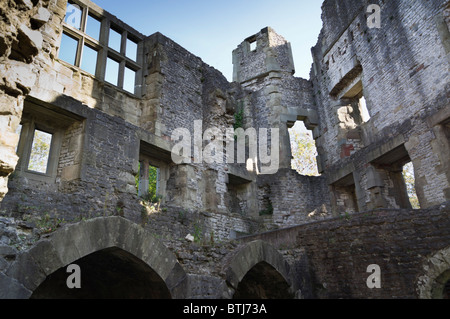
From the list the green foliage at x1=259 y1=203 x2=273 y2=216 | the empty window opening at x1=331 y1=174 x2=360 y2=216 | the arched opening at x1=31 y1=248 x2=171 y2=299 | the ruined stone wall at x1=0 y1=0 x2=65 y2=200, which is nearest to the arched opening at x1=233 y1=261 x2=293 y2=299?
the arched opening at x1=31 y1=248 x2=171 y2=299

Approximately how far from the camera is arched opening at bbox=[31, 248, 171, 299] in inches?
190

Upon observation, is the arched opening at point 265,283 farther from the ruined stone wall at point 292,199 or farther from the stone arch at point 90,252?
the ruined stone wall at point 292,199

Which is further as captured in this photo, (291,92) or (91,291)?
(291,92)

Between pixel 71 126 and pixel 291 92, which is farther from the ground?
pixel 291 92

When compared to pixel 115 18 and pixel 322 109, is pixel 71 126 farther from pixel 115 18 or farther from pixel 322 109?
pixel 322 109

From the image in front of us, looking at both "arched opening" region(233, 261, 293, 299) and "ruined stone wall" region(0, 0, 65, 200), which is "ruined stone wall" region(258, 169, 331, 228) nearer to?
"arched opening" region(233, 261, 293, 299)

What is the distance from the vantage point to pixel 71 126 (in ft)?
28.8

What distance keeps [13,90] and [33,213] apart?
4571 mm

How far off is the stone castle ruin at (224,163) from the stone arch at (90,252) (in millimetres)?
16

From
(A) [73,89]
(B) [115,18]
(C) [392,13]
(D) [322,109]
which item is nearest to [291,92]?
(D) [322,109]

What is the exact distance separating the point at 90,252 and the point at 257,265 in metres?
3.48

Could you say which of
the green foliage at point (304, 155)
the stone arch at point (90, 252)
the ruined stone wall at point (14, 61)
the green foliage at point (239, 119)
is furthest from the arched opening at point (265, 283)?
the green foliage at point (304, 155)

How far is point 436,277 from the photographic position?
19.7 ft

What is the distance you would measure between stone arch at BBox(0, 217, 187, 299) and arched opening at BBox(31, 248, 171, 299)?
0.10 meters
